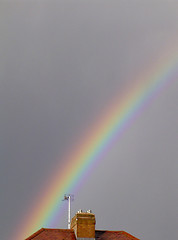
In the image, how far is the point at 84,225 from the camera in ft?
102

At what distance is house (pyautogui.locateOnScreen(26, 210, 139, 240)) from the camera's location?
30878 mm

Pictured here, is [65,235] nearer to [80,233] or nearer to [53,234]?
[53,234]

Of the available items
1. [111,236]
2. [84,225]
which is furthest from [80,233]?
[111,236]

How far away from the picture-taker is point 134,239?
32094 millimetres

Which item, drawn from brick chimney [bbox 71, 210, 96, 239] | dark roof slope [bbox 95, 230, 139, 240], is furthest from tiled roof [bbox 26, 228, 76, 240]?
dark roof slope [bbox 95, 230, 139, 240]

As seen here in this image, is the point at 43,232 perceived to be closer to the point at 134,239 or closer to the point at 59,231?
the point at 59,231

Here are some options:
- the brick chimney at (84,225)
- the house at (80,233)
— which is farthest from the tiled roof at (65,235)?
the brick chimney at (84,225)

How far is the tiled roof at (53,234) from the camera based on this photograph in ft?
101

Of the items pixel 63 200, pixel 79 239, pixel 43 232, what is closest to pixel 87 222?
pixel 79 239

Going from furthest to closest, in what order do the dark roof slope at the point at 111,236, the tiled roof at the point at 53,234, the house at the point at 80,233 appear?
Answer: the dark roof slope at the point at 111,236, the house at the point at 80,233, the tiled roof at the point at 53,234

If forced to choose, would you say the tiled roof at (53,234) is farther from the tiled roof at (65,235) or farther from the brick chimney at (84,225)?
the brick chimney at (84,225)

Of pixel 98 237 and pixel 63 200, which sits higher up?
pixel 63 200

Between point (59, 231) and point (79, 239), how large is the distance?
216 centimetres

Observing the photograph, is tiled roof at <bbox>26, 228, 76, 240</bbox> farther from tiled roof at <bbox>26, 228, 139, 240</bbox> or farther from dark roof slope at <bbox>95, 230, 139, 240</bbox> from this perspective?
dark roof slope at <bbox>95, 230, 139, 240</bbox>
